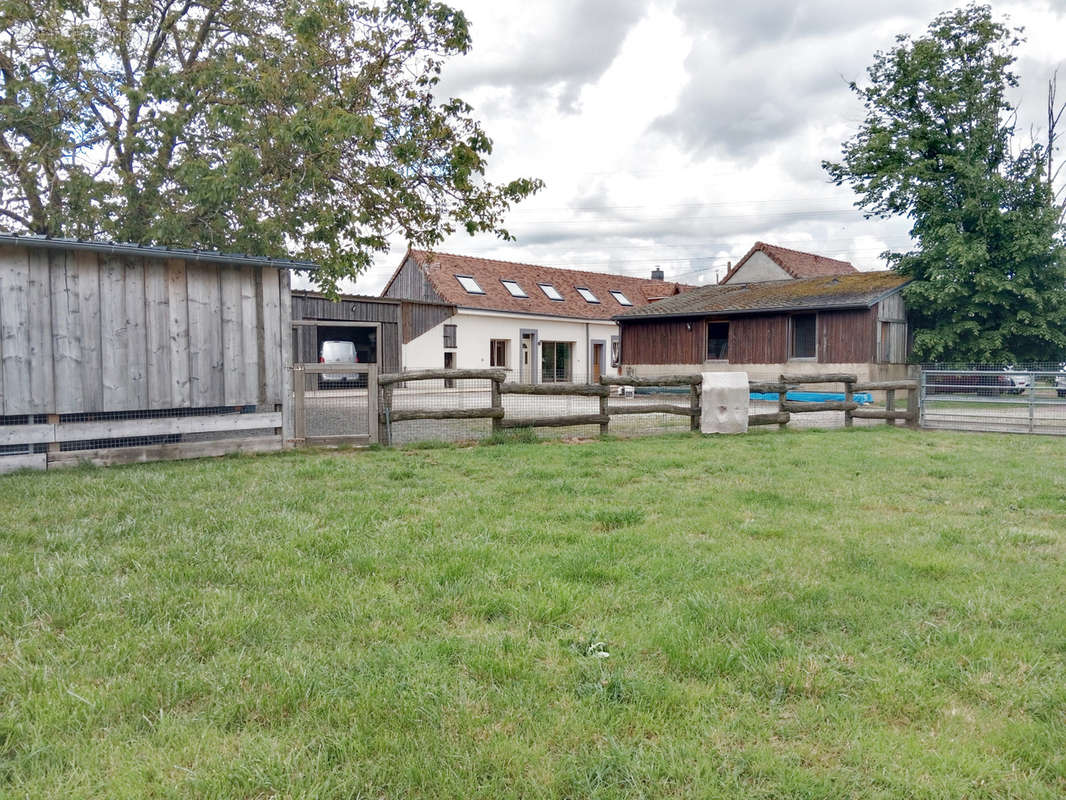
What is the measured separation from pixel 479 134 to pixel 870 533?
9.04 meters

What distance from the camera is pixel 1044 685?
2.61 metres

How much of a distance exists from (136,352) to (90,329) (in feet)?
1.54

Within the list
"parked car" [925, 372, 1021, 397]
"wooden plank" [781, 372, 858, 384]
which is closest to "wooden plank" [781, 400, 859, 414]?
"wooden plank" [781, 372, 858, 384]

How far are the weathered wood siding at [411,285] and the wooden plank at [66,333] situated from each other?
1912 cm

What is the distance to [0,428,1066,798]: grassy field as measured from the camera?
6.89 feet

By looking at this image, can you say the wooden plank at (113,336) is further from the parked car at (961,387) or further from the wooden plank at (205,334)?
the parked car at (961,387)

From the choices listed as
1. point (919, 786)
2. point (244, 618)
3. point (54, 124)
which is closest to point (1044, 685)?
point (919, 786)

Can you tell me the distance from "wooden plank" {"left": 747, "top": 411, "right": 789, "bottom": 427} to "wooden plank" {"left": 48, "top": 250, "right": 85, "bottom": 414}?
30.3 feet

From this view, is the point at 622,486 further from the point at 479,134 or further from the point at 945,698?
the point at 479,134

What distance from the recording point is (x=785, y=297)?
22.9m

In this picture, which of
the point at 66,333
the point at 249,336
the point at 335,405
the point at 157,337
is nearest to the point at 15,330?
the point at 66,333

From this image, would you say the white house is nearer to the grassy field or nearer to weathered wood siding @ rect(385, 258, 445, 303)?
weathered wood siding @ rect(385, 258, 445, 303)

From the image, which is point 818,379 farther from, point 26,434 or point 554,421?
point 26,434

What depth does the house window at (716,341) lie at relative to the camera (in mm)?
24234
